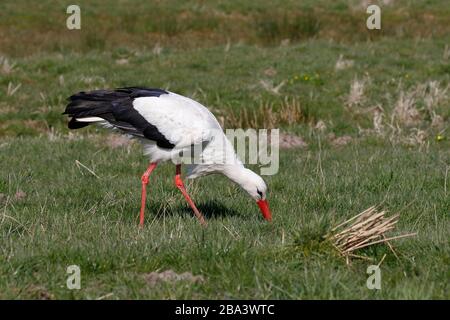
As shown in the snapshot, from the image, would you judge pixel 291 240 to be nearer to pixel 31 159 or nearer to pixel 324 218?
pixel 324 218

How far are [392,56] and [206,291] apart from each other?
567 inches

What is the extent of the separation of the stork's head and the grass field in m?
0.19

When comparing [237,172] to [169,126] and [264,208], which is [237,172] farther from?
[169,126]

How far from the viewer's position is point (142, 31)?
78.5ft


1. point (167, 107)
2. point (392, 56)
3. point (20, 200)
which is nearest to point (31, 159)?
point (20, 200)

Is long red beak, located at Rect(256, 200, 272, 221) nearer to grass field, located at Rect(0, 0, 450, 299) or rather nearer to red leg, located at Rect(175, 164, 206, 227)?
grass field, located at Rect(0, 0, 450, 299)

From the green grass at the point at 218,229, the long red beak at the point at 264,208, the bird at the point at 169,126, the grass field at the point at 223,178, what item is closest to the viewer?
the green grass at the point at 218,229

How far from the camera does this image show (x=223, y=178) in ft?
30.9

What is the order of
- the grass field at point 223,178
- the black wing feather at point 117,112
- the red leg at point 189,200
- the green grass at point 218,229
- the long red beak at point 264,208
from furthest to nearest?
the black wing feather at point 117,112
the long red beak at point 264,208
the red leg at point 189,200
the grass field at point 223,178
the green grass at point 218,229

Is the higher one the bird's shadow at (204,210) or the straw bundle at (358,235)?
the straw bundle at (358,235)

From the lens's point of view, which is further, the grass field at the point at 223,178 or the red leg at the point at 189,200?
the red leg at the point at 189,200

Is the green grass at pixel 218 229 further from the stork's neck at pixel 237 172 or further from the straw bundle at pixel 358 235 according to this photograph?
the stork's neck at pixel 237 172

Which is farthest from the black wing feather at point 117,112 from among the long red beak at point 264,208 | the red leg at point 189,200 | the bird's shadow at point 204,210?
the long red beak at point 264,208

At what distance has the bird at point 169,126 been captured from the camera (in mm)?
7363
